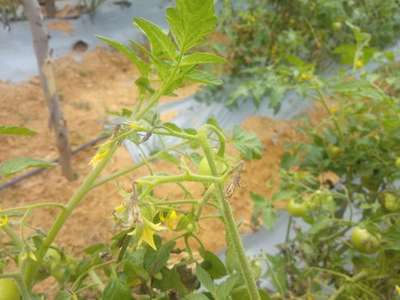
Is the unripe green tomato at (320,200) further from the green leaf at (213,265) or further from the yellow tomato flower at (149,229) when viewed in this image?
the yellow tomato flower at (149,229)

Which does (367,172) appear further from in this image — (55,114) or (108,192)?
(55,114)

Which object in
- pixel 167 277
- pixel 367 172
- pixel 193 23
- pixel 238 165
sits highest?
pixel 193 23

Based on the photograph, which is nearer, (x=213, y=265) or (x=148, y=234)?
(x=148, y=234)

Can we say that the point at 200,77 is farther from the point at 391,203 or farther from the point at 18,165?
the point at 391,203

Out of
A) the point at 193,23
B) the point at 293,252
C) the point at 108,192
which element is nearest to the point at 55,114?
the point at 108,192

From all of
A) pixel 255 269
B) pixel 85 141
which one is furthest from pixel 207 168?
→ pixel 85 141

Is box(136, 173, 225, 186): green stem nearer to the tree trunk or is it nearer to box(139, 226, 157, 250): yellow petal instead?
box(139, 226, 157, 250): yellow petal

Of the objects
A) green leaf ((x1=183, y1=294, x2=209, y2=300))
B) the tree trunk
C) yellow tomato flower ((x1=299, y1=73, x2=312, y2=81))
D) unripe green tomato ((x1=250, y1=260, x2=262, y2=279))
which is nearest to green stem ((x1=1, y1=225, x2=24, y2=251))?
green leaf ((x1=183, y1=294, x2=209, y2=300))
